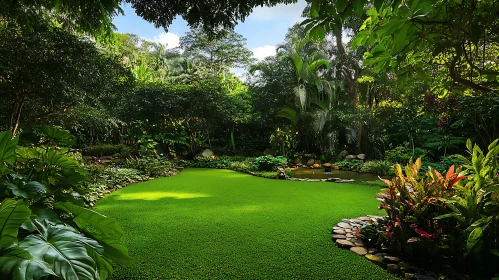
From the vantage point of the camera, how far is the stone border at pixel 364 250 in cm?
206

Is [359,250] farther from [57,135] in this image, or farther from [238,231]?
[57,135]

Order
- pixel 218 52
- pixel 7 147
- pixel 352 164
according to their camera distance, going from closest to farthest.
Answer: pixel 7 147 → pixel 352 164 → pixel 218 52

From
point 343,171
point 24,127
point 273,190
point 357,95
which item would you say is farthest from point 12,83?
point 357,95

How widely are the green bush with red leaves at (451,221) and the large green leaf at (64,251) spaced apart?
2.13m

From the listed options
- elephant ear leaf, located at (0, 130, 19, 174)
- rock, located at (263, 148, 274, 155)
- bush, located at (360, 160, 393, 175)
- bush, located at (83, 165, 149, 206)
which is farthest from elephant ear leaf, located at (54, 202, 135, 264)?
rock, located at (263, 148, 274, 155)

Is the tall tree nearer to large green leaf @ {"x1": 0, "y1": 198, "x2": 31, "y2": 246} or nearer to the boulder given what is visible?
the boulder

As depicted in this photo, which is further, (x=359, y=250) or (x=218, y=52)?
(x=218, y=52)

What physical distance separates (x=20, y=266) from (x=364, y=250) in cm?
243

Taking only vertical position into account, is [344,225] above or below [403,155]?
below

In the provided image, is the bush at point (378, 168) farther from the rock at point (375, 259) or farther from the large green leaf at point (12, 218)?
the large green leaf at point (12, 218)

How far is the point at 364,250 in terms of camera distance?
245 centimetres

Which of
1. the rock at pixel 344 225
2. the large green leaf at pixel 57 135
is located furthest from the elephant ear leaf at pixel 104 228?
the rock at pixel 344 225

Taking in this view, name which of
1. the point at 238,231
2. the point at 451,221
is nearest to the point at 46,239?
the point at 238,231

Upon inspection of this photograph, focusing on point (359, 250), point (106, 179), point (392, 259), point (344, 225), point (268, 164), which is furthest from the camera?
point (268, 164)
